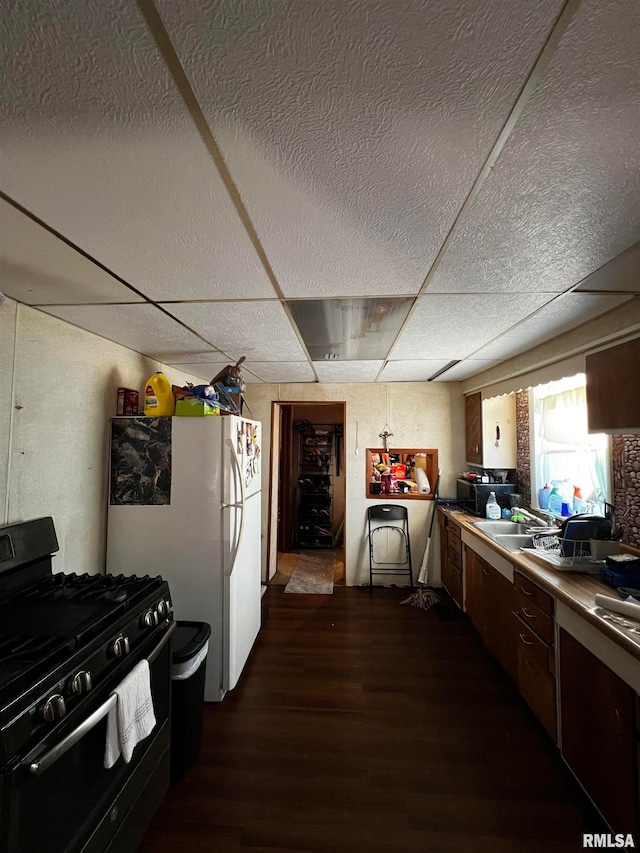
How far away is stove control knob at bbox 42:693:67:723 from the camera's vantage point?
0.89 metres

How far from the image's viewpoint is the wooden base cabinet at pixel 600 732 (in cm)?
124

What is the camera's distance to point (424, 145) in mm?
785

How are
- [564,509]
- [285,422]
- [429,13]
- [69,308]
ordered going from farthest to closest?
1. [285,422]
2. [564,509]
3. [69,308]
4. [429,13]

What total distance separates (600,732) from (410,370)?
2616 millimetres

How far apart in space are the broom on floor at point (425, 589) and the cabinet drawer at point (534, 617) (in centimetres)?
148

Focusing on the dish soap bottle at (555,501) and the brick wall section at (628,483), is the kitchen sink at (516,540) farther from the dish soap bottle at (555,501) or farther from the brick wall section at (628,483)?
the brick wall section at (628,483)

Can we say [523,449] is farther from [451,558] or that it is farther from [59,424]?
[59,424]

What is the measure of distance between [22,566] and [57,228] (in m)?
1.37

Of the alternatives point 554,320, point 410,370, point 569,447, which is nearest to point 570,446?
point 569,447

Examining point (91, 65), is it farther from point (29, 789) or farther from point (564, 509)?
point (564, 509)

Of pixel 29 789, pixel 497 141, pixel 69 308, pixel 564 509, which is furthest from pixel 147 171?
pixel 564 509

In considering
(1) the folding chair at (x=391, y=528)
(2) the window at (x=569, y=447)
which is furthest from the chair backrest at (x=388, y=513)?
(2) the window at (x=569, y=447)

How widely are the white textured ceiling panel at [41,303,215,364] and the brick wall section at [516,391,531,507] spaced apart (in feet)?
9.47

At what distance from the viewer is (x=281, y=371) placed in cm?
336
